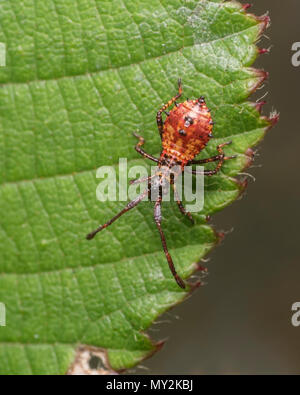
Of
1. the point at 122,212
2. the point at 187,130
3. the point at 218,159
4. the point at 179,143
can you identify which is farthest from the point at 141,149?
the point at 218,159

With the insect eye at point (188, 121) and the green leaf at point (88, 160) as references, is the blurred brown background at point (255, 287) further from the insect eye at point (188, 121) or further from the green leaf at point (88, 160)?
the insect eye at point (188, 121)

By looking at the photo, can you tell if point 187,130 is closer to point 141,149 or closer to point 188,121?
point 188,121

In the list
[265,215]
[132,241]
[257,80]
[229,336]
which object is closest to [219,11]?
[257,80]

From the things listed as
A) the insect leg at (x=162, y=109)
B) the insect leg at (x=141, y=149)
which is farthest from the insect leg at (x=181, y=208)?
the insect leg at (x=162, y=109)

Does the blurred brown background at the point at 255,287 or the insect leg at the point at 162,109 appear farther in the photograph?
the blurred brown background at the point at 255,287

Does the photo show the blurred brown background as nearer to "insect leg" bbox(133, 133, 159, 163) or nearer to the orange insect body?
the orange insect body
